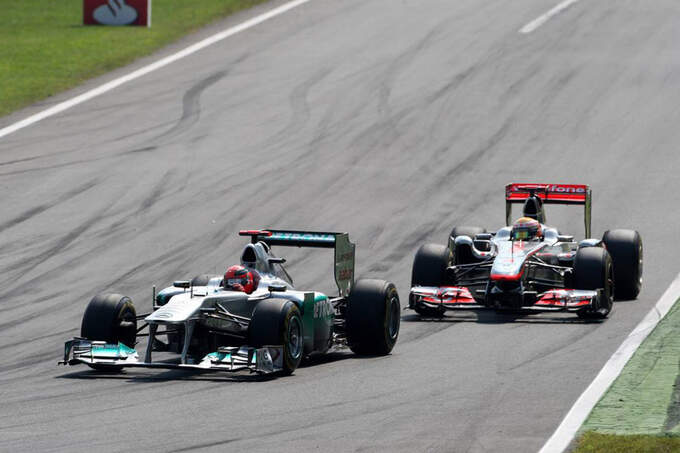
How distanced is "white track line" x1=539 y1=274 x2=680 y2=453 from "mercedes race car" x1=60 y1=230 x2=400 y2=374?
9.95ft

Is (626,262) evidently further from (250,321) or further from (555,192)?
(250,321)

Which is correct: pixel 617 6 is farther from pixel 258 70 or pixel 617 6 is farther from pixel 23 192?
pixel 23 192

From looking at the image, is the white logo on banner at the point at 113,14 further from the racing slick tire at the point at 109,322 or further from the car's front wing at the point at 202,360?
the car's front wing at the point at 202,360

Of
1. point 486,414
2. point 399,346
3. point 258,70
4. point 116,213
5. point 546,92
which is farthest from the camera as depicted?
point 258,70

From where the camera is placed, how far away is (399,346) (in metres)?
17.9

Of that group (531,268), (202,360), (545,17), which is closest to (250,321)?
(202,360)

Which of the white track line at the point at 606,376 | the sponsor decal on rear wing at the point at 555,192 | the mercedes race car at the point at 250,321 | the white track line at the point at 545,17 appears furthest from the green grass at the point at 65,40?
the white track line at the point at 606,376

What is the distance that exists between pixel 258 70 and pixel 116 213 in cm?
1314

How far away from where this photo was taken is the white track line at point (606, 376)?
11578 mm

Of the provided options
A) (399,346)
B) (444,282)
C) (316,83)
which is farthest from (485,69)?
(399,346)

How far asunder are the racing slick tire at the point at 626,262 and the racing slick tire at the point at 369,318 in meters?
6.30

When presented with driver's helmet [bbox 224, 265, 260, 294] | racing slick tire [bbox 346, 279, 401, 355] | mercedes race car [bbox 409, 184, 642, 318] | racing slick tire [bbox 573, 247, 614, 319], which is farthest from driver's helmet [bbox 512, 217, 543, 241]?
driver's helmet [bbox 224, 265, 260, 294]

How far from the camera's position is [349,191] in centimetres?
2977

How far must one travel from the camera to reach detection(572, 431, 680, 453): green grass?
1087 centimetres
